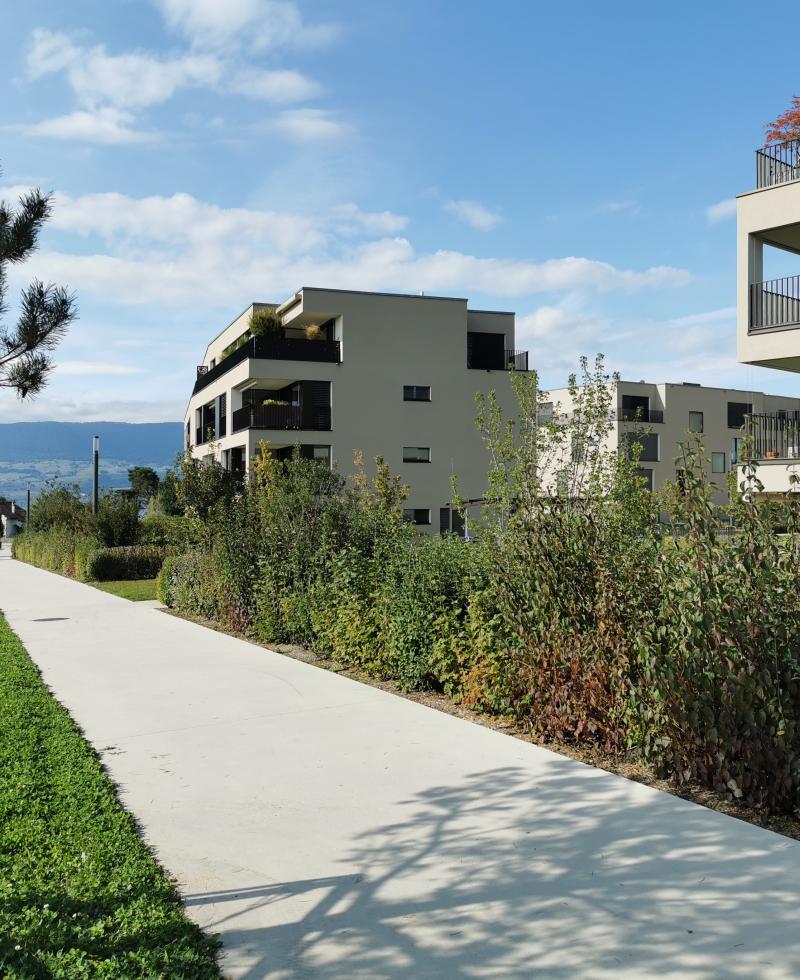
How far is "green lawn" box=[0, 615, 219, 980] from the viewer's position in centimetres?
330

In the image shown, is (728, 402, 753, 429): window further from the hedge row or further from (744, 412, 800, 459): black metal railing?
the hedge row

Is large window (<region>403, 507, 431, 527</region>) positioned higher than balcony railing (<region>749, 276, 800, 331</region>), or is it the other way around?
balcony railing (<region>749, 276, 800, 331</region>)

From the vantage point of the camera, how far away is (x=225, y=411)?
4184 centimetres

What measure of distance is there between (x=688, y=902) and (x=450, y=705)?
3.86 meters

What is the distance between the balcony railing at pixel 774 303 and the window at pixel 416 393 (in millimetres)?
20379

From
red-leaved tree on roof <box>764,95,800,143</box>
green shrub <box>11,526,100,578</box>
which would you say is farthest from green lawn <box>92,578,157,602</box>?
red-leaved tree on roof <box>764,95,800,143</box>

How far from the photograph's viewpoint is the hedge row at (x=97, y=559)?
24922 millimetres

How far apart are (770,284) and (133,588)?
1620cm

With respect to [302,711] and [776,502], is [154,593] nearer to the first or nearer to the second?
[302,711]

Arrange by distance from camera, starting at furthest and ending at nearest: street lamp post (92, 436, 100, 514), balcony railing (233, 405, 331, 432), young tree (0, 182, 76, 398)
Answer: balcony railing (233, 405, 331, 432) → street lamp post (92, 436, 100, 514) → young tree (0, 182, 76, 398)

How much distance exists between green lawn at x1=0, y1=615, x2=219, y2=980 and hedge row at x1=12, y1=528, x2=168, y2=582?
19.5 meters

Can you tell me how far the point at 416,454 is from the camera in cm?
3759

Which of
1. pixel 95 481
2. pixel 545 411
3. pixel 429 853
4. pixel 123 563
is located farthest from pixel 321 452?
pixel 429 853

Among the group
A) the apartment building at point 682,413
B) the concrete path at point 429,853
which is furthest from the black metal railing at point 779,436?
the apartment building at point 682,413
